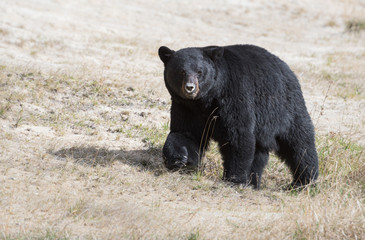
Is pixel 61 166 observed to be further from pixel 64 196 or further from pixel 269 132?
pixel 269 132

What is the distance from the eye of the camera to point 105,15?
562 inches

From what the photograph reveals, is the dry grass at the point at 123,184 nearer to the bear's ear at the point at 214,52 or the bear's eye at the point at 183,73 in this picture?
the bear's eye at the point at 183,73

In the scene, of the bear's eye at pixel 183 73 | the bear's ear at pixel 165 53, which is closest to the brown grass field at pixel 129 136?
the bear's eye at pixel 183 73

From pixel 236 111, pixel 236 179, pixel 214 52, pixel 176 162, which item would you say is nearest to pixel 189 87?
pixel 214 52

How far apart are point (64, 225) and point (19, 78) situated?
14.7ft

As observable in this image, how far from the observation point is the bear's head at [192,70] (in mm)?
6254

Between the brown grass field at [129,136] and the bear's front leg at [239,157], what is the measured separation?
0.14m

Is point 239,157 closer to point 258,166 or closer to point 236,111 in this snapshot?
point 236,111

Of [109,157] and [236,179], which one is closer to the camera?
[236,179]

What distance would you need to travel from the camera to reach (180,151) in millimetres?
6637

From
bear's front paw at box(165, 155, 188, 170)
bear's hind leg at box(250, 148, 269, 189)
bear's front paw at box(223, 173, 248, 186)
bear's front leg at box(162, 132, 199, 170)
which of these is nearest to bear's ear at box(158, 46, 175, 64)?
bear's front leg at box(162, 132, 199, 170)

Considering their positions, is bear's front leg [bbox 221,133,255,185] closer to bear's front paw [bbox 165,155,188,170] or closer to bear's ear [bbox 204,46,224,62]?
bear's front paw [bbox 165,155,188,170]

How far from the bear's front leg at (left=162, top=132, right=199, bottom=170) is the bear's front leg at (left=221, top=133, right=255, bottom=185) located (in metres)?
0.36

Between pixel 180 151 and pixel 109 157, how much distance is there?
3.21 ft
